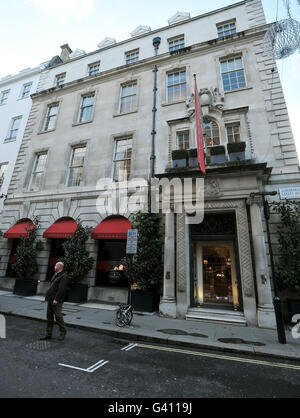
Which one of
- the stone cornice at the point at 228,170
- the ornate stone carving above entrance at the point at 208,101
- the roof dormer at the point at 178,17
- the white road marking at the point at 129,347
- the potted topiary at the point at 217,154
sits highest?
the roof dormer at the point at 178,17

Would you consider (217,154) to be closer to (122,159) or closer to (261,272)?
(261,272)

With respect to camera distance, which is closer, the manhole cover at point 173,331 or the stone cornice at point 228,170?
the manhole cover at point 173,331

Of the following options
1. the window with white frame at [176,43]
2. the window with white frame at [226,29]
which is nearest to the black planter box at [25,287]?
the window with white frame at [176,43]

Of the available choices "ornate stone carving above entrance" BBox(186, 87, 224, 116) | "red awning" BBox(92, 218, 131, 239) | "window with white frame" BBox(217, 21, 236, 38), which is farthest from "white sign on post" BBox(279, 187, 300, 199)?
"window with white frame" BBox(217, 21, 236, 38)

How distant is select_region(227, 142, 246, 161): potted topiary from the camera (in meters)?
9.80

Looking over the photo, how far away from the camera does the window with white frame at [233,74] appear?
12141 mm

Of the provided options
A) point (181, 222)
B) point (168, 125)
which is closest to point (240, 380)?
point (181, 222)

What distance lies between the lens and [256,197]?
876 cm

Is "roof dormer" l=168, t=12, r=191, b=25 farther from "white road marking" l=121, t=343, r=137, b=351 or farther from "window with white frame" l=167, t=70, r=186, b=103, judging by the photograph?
"white road marking" l=121, t=343, r=137, b=351

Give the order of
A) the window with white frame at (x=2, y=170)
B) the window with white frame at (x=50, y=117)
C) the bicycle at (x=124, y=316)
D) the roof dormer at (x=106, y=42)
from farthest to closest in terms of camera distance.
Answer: the roof dormer at (x=106, y=42)
the window with white frame at (x=50, y=117)
the window with white frame at (x=2, y=170)
the bicycle at (x=124, y=316)

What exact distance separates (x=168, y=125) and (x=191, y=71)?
452 cm

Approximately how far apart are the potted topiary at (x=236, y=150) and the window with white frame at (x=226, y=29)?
9790mm

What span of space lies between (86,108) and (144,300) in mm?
14802

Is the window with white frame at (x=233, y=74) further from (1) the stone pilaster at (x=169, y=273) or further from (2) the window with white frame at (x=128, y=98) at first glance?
(1) the stone pilaster at (x=169, y=273)
